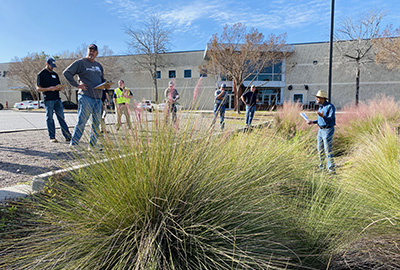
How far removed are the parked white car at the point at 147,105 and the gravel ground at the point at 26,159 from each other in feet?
3.37

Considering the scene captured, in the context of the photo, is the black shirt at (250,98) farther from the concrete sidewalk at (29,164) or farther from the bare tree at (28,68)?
the bare tree at (28,68)

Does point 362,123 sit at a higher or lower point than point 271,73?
lower

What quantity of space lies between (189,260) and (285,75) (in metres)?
38.9

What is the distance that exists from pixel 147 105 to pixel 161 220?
92cm

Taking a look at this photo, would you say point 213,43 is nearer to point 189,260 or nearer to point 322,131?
point 322,131

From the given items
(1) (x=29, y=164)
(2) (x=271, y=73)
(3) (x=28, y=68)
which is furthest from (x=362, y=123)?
(3) (x=28, y=68)

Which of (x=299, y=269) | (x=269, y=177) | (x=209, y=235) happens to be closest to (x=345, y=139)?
(x=269, y=177)

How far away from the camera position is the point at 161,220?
5.57 ft

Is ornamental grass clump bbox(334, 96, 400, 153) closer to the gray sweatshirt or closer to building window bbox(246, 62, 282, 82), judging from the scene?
the gray sweatshirt

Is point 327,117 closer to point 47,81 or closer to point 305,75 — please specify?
point 47,81

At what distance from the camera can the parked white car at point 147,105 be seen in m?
1.91

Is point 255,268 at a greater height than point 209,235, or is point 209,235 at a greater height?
point 209,235

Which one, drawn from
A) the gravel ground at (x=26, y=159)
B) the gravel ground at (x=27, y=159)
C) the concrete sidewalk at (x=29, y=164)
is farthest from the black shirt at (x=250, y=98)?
the gravel ground at (x=26, y=159)

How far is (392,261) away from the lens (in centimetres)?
182
